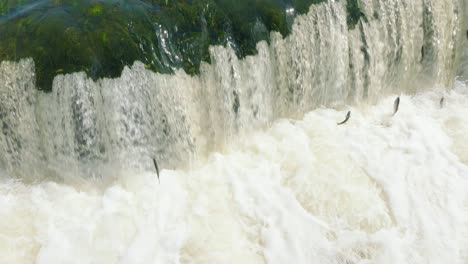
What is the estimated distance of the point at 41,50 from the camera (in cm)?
590

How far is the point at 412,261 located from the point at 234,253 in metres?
1.98

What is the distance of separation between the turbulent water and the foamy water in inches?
0.6

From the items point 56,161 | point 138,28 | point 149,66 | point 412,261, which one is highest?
point 138,28

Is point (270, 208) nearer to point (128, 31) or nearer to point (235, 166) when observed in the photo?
point (235, 166)

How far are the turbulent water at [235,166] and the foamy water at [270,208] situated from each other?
16 mm

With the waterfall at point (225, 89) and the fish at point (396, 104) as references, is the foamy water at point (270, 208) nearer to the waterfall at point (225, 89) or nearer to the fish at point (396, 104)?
the waterfall at point (225, 89)

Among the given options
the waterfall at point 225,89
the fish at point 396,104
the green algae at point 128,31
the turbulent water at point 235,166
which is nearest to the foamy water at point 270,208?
the turbulent water at point 235,166

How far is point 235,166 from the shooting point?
650cm

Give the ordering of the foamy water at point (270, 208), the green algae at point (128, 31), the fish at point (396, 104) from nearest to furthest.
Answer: the foamy water at point (270, 208)
the green algae at point (128, 31)
the fish at point (396, 104)

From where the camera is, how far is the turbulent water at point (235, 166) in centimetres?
552

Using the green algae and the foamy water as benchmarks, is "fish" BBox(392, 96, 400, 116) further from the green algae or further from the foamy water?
the green algae

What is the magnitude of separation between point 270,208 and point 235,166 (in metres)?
0.84

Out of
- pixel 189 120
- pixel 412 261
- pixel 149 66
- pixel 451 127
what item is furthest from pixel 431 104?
pixel 149 66

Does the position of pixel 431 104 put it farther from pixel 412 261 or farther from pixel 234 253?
pixel 234 253
